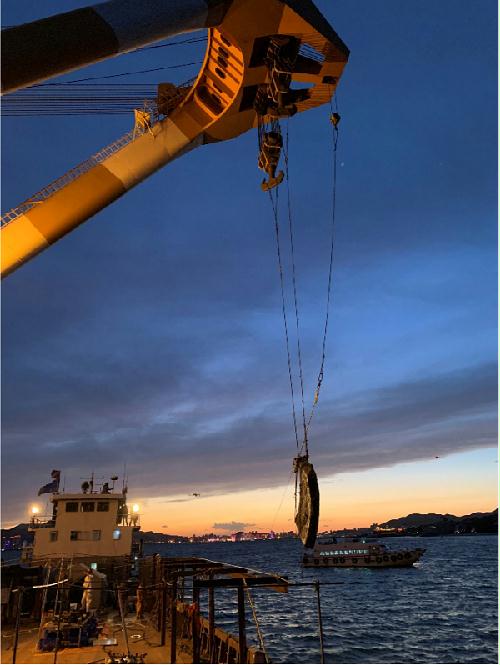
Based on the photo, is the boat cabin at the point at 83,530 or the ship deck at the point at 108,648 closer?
the ship deck at the point at 108,648

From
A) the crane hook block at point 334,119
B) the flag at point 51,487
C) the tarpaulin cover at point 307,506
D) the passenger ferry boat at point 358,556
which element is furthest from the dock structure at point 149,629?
the passenger ferry boat at point 358,556

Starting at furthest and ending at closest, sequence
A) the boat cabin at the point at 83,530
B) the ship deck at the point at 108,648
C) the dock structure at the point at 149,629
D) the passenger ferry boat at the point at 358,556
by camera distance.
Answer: the passenger ferry boat at the point at 358,556 < the boat cabin at the point at 83,530 < the ship deck at the point at 108,648 < the dock structure at the point at 149,629

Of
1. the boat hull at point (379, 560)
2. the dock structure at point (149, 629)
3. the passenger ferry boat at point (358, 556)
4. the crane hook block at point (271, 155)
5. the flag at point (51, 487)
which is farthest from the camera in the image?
the passenger ferry boat at point (358, 556)

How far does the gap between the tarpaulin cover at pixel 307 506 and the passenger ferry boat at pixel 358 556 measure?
93720 mm

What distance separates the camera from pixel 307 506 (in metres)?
10.0

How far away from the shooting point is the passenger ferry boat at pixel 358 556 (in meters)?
93.0

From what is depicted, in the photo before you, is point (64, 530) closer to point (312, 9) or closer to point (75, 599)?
point (75, 599)

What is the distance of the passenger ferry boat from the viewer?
93000 millimetres

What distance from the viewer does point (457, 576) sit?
272 feet

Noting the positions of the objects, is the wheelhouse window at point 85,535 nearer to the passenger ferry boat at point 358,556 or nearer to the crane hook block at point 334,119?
the crane hook block at point 334,119

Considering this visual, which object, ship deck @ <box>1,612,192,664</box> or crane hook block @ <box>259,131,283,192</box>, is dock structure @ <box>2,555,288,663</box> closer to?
ship deck @ <box>1,612,192,664</box>

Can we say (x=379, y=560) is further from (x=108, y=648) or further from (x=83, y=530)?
(x=108, y=648)

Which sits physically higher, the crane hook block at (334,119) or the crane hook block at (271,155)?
the crane hook block at (334,119)

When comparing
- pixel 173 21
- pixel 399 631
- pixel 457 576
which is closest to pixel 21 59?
pixel 173 21
